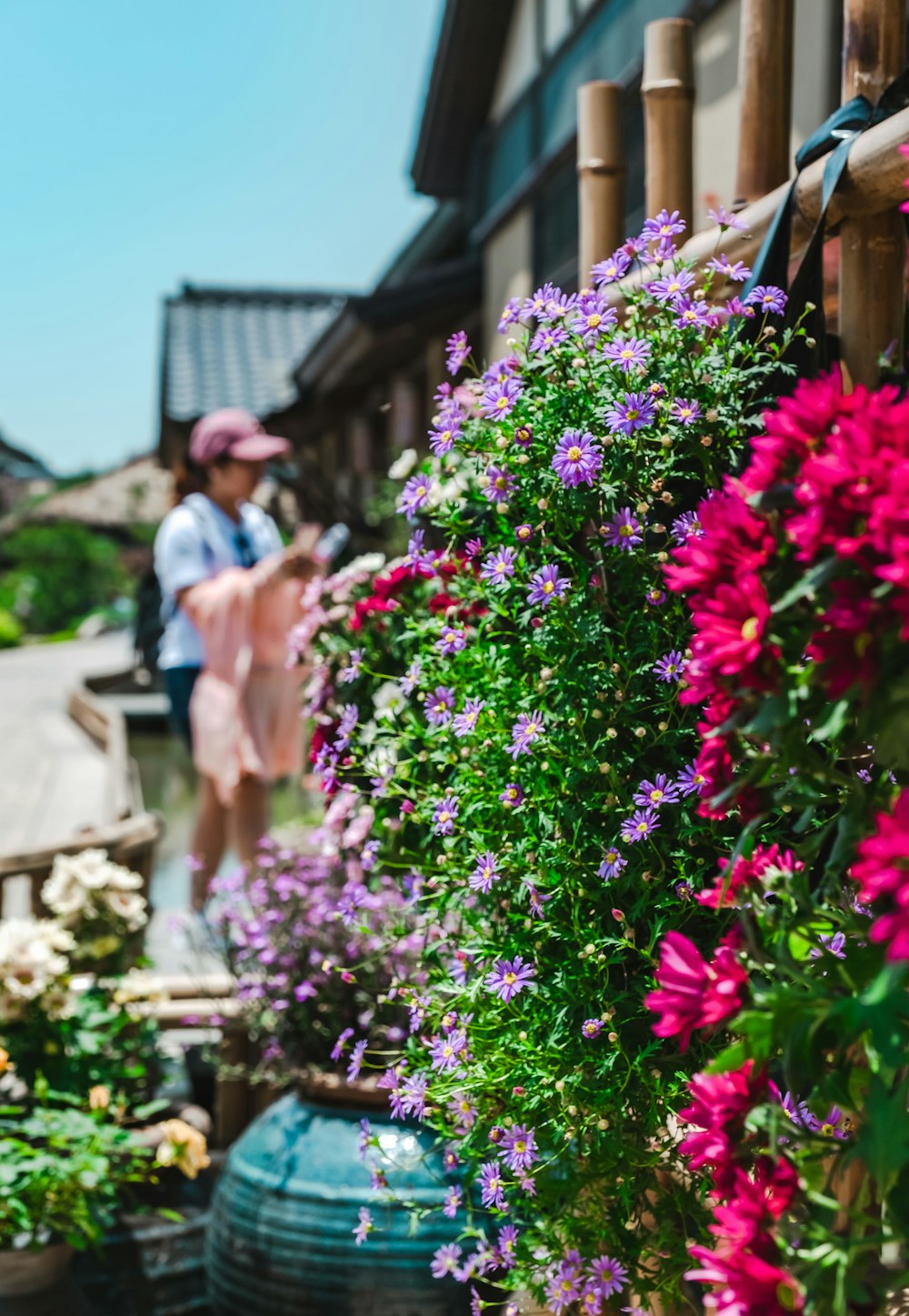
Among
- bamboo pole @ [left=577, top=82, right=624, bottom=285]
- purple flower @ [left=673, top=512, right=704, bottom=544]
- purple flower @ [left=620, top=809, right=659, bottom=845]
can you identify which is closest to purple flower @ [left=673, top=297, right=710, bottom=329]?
purple flower @ [left=673, top=512, right=704, bottom=544]

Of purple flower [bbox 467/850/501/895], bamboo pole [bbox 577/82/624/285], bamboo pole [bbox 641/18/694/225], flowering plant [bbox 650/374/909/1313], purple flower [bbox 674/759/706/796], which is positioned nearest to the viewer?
flowering plant [bbox 650/374/909/1313]

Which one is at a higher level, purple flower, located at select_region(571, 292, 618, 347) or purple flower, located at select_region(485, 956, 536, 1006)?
purple flower, located at select_region(571, 292, 618, 347)

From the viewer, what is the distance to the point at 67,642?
36.1m

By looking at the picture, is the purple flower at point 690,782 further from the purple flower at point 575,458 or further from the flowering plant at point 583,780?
the purple flower at point 575,458

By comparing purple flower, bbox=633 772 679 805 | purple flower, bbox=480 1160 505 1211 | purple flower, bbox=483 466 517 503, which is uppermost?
purple flower, bbox=483 466 517 503

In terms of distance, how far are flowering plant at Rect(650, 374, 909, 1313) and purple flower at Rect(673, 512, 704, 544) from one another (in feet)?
1.10

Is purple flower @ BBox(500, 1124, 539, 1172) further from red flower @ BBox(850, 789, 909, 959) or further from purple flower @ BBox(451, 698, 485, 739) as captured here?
red flower @ BBox(850, 789, 909, 959)

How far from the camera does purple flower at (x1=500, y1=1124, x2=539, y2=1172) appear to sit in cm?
151

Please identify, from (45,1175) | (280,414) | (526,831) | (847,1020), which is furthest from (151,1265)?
(280,414)

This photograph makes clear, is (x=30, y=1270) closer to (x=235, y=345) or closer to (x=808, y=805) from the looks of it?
(x=808, y=805)

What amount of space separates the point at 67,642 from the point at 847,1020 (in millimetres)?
36671

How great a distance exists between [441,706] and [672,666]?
1.04 ft

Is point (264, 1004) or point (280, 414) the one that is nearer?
point (264, 1004)

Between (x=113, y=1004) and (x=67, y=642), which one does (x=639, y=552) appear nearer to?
(x=113, y=1004)
